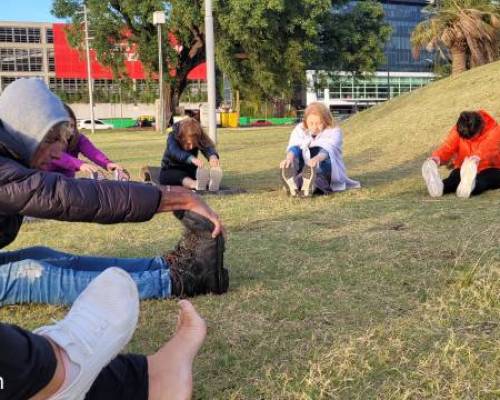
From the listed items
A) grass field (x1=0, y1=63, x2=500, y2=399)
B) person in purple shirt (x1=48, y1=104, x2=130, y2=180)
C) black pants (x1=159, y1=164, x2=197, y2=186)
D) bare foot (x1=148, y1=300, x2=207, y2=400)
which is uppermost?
person in purple shirt (x1=48, y1=104, x2=130, y2=180)

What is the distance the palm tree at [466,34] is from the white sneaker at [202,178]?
15.6 metres

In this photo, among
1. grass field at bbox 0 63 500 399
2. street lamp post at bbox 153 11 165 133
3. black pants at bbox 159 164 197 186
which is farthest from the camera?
street lamp post at bbox 153 11 165 133

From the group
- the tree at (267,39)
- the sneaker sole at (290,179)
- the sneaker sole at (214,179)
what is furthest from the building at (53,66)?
the sneaker sole at (290,179)

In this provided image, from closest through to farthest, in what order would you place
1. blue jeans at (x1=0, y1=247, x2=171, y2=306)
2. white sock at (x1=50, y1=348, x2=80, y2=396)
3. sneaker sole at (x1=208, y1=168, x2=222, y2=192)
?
white sock at (x1=50, y1=348, x2=80, y2=396) < blue jeans at (x1=0, y1=247, x2=171, y2=306) < sneaker sole at (x1=208, y1=168, x2=222, y2=192)

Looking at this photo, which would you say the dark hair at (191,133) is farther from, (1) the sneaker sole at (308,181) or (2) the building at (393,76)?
(2) the building at (393,76)

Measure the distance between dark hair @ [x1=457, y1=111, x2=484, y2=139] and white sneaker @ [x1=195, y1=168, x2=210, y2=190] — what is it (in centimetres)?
283

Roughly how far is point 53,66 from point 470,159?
78.2 m

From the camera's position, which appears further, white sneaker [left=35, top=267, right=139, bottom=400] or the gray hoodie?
the gray hoodie

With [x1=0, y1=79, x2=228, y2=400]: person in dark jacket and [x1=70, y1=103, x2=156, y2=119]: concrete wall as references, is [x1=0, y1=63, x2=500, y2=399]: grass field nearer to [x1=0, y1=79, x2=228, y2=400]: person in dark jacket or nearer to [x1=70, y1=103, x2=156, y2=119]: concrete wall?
[x1=0, y1=79, x2=228, y2=400]: person in dark jacket

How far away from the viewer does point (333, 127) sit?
7500mm

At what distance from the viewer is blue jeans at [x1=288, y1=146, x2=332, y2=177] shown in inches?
281

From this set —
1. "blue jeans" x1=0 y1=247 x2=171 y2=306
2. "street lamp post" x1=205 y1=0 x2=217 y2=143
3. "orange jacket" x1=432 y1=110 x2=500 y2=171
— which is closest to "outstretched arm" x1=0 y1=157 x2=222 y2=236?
"blue jeans" x1=0 y1=247 x2=171 y2=306

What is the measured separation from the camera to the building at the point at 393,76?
87.4 meters

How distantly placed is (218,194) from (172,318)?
4.85 m
